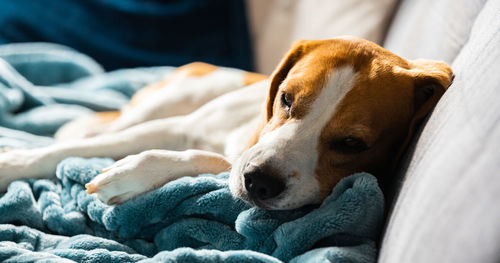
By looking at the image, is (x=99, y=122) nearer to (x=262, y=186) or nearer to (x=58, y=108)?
(x=58, y=108)

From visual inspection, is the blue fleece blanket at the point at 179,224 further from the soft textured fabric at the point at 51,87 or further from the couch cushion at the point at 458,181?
the soft textured fabric at the point at 51,87

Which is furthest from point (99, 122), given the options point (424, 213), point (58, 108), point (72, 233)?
point (424, 213)

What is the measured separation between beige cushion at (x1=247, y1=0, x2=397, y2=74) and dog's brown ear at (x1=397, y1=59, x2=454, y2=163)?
1093 millimetres

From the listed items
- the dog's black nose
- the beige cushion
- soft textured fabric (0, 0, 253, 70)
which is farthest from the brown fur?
soft textured fabric (0, 0, 253, 70)

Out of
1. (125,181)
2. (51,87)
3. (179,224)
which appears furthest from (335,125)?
(51,87)

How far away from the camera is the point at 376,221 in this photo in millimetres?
1288

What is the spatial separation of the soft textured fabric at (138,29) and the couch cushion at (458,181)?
225cm

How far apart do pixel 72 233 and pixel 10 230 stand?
0.16 m

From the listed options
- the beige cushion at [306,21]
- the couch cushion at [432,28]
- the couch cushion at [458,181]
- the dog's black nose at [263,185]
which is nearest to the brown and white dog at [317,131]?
the dog's black nose at [263,185]

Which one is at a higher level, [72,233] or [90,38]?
[72,233]

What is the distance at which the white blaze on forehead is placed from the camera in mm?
1371

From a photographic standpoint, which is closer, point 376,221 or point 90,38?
point 376,221

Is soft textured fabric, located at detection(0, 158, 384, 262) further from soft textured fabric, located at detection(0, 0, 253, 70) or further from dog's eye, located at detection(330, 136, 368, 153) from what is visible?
soft textured fabric, located at detection(0, 0, 253, 70)

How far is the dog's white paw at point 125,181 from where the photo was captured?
149 centimetres
